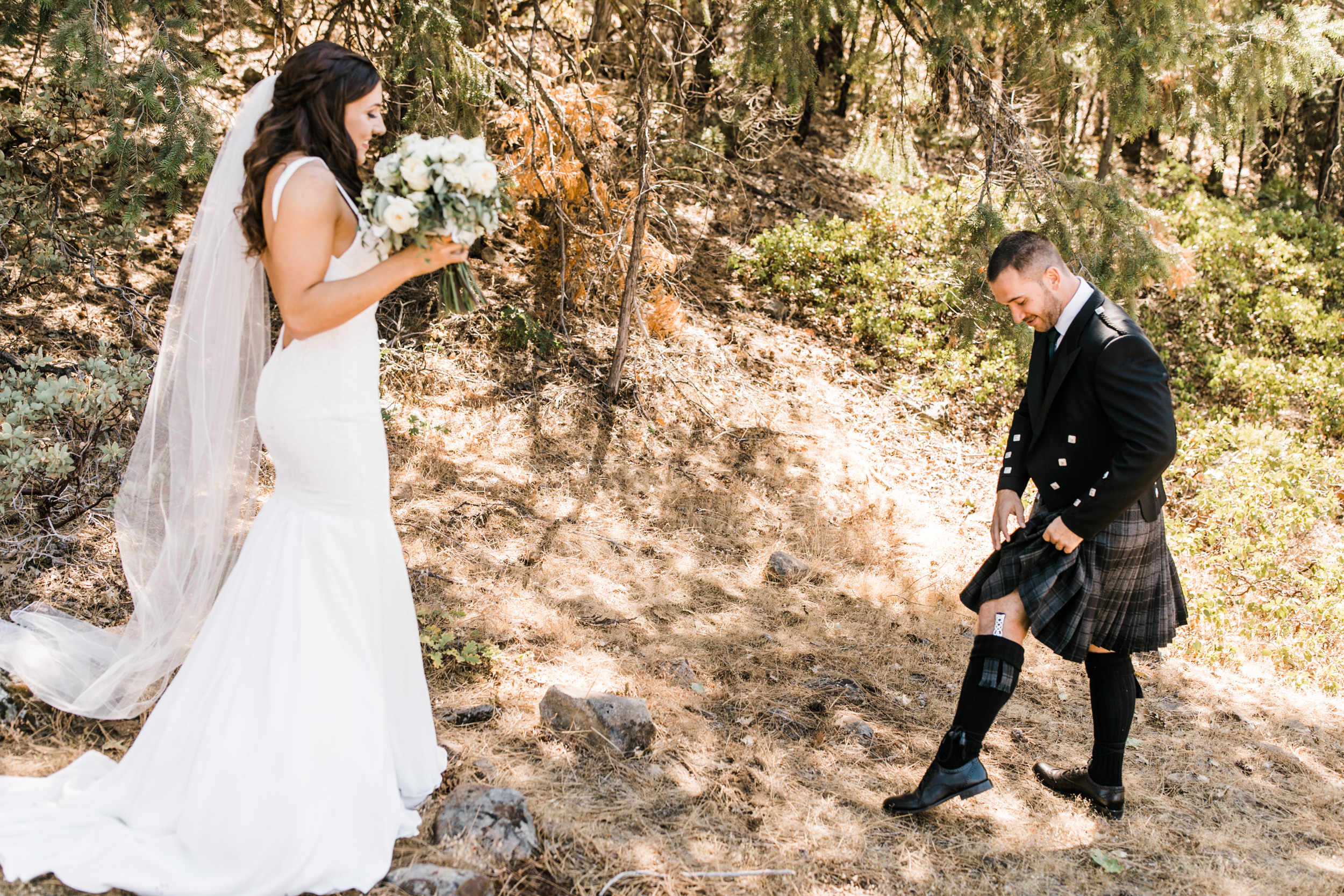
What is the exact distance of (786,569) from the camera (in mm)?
5516

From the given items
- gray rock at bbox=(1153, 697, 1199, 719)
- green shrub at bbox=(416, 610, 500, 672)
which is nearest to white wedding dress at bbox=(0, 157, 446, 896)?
green shrub at bbox=(416, 610, 500, 672)

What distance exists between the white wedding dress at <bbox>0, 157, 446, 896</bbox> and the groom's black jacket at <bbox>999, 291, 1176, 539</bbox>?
230 cm

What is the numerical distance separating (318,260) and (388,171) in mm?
337

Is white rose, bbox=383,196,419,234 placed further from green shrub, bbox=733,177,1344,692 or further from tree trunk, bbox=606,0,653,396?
green shrub, bbox=733,177,1344,692

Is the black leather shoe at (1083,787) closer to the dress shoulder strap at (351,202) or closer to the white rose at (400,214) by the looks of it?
the white rose at (400,214)

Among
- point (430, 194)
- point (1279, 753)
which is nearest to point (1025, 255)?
point (430, 194)

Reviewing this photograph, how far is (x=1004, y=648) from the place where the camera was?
122 inches

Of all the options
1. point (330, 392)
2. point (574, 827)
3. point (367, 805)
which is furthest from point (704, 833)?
point (330, 392)

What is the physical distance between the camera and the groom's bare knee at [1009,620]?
10.3ft

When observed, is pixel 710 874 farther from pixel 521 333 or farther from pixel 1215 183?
pixel 1215 183

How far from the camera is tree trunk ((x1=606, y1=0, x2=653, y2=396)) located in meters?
Answer: 6.18

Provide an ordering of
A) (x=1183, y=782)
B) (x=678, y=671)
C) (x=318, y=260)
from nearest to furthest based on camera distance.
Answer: (x=318, y=260), (x=1183, y=782), (x=678, y=671)

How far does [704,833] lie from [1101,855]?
1410 millimetres

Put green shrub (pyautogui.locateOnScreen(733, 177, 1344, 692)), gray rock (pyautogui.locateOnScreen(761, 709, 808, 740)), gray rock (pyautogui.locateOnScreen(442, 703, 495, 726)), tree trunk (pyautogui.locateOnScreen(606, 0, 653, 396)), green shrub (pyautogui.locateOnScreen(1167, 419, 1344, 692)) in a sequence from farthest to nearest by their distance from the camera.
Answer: tree trunk (pyautogui.locateOnScreen(606, 0, 653, 396)) → green shrub (pyautogui.locateOnScreen(733, 177, 1344, 692)) → green shrub (pyautogui.locateOnScreen(1167, 419, 1344, 692)) → gray rock (pyautogui.locateOnScreen(761, 709, 808, 740)) → gray rock (pyautogui.locateOnScreen(442, 703, 495, 726))
